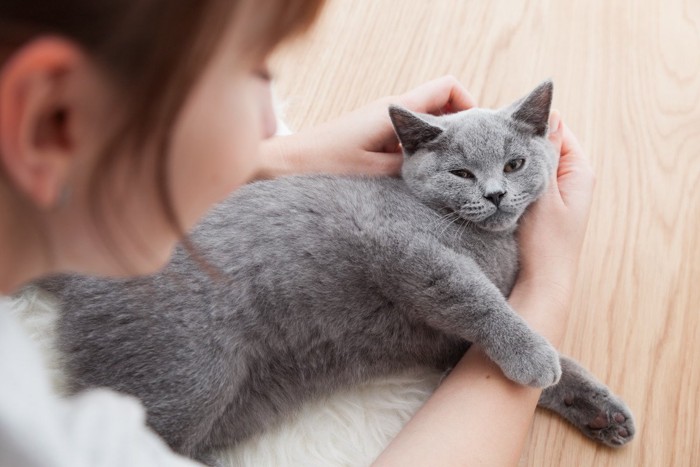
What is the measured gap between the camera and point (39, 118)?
1.18 ft

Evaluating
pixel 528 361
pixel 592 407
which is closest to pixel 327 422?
pixel 528 361

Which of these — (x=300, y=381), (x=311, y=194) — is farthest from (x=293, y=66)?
(x=300, y=381)

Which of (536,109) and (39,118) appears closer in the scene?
Result: (39,118)

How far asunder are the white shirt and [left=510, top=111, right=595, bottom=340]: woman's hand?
62 centimetres

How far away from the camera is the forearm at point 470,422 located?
0.79 metres

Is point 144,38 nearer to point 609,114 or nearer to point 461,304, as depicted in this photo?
point 461,304

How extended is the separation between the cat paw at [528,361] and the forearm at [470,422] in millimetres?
34

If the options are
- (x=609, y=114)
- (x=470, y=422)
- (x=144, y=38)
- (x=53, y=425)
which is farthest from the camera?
(x=609, y=114)

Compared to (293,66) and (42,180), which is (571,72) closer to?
(293,66)

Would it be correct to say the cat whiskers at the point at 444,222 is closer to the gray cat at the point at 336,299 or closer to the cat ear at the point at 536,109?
the gray cat at the point at 336,299

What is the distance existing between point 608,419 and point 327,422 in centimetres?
43

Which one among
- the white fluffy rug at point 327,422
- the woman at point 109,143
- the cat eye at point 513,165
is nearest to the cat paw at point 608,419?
the white fluffy rug at point 327,422

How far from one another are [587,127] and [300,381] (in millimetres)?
780

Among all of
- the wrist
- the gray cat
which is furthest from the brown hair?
the wrist
